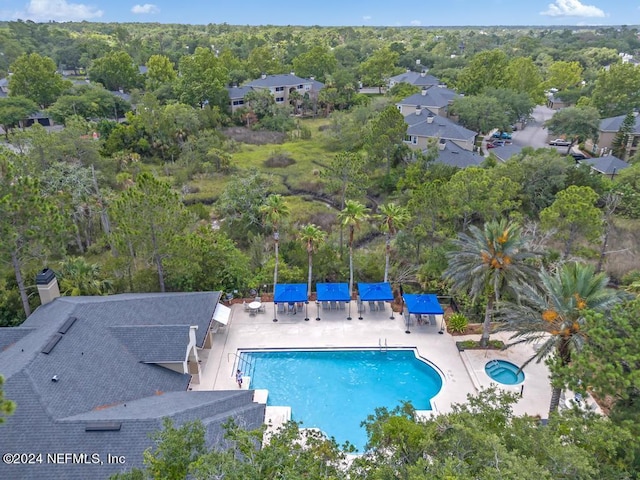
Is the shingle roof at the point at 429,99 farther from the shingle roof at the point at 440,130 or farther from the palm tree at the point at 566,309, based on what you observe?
the palm tree at the point at 566,309

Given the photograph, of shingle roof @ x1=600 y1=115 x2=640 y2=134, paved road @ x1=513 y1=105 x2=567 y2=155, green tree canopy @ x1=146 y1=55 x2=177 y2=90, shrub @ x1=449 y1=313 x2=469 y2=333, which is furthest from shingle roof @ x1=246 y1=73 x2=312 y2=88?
shrub @ x1=449 y1=313 x2=469 y2=333

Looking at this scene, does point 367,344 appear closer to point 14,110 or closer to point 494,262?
point 494,262

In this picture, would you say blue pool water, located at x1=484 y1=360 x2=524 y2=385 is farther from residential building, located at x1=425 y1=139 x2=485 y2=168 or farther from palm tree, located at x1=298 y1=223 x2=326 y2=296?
residential building, located at x1=425 y1=139 x2=485 y2=168

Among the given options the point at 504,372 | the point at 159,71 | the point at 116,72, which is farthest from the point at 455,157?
the point at 116,72

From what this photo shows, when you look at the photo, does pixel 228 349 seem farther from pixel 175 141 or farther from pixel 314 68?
pixel 314 68

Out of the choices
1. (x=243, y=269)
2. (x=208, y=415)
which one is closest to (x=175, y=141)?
(x=243, y=269)

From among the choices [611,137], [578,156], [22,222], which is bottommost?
[578,156]
